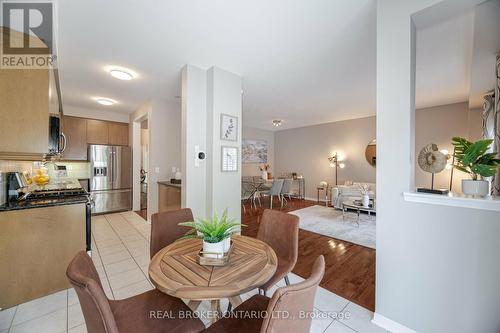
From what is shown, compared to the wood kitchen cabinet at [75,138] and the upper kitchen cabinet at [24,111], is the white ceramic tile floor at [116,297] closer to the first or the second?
the upper kitchen cabinet at [24,111]

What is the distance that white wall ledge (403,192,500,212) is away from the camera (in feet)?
3.91

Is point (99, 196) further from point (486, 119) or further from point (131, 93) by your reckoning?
point (486, 119)

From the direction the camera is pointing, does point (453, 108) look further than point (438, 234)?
Yes

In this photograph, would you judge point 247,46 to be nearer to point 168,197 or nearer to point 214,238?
point 214,238

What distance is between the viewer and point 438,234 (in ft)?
4.43

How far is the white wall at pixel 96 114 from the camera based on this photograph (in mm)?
4578

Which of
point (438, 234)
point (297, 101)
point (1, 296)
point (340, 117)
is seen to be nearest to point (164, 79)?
point (297, 101)

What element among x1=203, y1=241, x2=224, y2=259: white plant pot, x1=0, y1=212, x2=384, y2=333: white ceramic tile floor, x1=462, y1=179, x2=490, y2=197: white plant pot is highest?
x1=462, y1=179, x2=490, y2=197: white plant pot

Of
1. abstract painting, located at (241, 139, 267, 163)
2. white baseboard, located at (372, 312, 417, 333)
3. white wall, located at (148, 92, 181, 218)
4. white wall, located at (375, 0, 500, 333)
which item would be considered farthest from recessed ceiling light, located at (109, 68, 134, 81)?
abstract painting, located at (241, 139, 267, 163)

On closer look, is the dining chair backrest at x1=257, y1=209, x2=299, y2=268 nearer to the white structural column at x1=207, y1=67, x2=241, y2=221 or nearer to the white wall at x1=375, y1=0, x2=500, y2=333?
the white wall at x1=375, y1=0, x2=500, y2=333

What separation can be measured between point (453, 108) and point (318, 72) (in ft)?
13.0

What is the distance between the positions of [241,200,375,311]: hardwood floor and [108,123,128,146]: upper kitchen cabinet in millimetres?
4113

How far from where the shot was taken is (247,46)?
2.29 metres

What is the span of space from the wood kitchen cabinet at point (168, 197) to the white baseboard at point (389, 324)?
9.56ft
